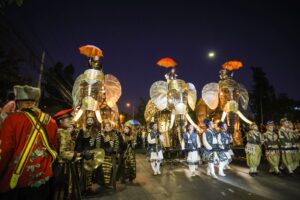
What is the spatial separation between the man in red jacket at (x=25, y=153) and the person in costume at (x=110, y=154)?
401 centimetres

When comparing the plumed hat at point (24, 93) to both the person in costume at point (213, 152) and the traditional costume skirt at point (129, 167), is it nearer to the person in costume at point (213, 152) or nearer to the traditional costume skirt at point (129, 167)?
the traditional costume skirt at point (129, 167)

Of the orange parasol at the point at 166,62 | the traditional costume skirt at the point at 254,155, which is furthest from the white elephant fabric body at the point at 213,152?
the orange parasol at the point at 166,62

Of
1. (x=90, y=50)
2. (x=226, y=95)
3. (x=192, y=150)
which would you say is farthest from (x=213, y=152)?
(x=90, y=50)

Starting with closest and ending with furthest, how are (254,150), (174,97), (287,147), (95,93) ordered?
(254,150), (287,147), (95,93), (174,97)

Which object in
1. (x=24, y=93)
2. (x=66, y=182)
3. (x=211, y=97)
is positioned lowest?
(x=66, y=182)

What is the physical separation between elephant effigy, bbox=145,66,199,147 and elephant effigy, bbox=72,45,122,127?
2.85 meters

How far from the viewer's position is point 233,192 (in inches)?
240

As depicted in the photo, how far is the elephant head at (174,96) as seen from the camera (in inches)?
539

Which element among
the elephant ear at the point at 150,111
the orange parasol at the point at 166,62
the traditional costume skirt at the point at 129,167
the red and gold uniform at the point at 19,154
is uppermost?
the orange parasol at the point at 166,62

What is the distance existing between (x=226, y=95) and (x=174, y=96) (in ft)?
9.83

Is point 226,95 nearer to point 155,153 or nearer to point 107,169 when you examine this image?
point 155,153

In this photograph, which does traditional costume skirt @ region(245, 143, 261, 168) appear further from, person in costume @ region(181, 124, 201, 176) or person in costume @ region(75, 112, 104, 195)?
person in costume @ region(75, 112, 104, 195)

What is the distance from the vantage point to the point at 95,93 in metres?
11.4

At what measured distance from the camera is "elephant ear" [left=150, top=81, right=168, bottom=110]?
14.8m
